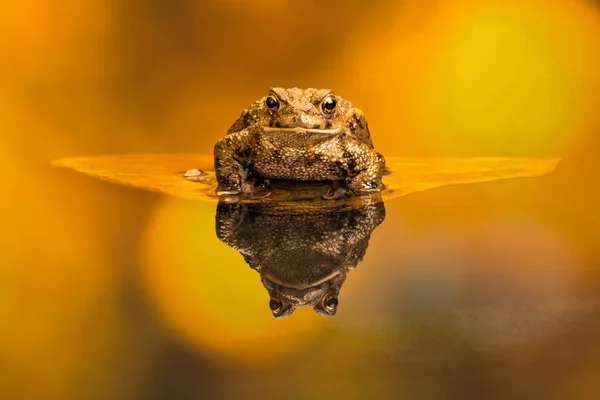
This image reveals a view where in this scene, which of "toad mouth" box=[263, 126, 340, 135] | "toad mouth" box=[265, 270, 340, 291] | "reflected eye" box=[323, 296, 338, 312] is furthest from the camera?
"toad mouth" box=[263, 126, 340, 135]

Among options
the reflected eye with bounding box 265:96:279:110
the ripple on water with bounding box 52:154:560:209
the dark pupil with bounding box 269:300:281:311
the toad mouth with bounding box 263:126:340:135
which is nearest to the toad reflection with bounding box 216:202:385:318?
the dark pupil with bounding box 269:300:281:311

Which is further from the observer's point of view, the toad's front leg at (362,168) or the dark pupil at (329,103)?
the toad's front leg at (362,168)

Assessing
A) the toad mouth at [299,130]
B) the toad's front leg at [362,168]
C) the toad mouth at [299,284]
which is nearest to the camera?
the toad mouth at [299,284]

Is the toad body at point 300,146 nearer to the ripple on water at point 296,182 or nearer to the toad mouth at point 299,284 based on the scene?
the ripple on water at point 296,182

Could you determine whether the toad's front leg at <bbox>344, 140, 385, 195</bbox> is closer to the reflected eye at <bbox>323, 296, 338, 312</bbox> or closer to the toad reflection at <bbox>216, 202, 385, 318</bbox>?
the toad reflection at <bbox>216, 202, 385, 318</bbox>

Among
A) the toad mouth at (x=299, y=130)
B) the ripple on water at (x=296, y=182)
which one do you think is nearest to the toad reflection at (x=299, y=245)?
the ripple on water at (x=296, y=182)

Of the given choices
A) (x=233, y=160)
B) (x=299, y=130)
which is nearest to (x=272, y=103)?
(x=299, y=130)

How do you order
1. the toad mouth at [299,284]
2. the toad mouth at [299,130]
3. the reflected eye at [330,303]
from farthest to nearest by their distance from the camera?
1. the toad mouth at [299,130]
2. the toad mouth at [299,284]
3. the reflected eye at [330,303]
